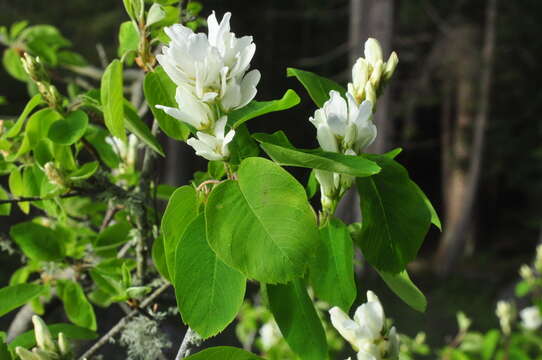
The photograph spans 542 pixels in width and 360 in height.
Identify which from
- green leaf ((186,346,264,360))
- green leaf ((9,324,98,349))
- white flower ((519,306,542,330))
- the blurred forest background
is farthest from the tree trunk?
green leaf ((186,346,264,360))

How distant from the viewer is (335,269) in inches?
21.7

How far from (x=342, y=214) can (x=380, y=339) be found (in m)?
3.39

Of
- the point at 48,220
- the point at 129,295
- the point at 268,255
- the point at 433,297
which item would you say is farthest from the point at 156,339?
the point at 433,297

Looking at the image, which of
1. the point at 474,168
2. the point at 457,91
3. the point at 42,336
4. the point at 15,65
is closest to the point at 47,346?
the point at 42,336

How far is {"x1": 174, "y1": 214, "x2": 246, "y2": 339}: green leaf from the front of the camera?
474 mm

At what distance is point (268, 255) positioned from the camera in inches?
18.0

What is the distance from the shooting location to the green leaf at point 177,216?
51cm

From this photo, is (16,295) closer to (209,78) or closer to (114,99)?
(114,99)

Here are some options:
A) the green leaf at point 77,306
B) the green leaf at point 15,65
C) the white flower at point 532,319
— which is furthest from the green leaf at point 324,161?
the white flower at point 532,319

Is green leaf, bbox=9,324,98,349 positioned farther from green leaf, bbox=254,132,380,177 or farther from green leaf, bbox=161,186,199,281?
green leaf, bbox=254,132,380,177

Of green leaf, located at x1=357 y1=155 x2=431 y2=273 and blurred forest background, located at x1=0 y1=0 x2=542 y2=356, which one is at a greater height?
green leaf, located at x1=357 y1=155 x2=431 y2=273

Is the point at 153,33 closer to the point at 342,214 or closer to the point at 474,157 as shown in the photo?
the point at 342,214

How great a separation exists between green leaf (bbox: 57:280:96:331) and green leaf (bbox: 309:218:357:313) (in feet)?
1.41

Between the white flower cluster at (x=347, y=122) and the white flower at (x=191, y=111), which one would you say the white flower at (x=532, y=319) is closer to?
the white flower cluster at (x=347, y=122)
